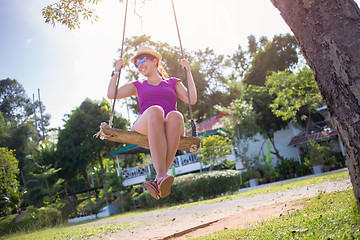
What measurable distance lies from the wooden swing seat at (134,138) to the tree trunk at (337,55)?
1646 mm

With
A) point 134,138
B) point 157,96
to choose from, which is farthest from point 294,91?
point 134,138

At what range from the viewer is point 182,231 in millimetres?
5027

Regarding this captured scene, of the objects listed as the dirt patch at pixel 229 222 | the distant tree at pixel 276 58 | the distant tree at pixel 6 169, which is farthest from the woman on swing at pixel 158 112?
the distant tree at pixel 276 58

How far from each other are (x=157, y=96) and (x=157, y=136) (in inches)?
25.5

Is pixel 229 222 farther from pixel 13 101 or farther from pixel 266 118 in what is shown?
pixel 13 101

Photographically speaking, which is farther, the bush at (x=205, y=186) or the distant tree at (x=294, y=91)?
the distant tree at (x=294, y=91)

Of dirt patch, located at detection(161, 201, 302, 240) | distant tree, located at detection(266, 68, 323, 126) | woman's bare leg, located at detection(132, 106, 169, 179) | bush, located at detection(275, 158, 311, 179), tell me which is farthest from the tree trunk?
bush, located at detection(275, 158, 311, 179)

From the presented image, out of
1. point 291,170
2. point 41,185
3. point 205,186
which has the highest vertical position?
point 41,185

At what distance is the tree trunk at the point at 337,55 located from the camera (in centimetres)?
239

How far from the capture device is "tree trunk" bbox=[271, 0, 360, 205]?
2.39 m

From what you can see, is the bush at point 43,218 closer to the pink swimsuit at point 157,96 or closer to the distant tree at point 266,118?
the pink swimsuit at point 157,96

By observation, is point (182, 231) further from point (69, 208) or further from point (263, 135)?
point (69, 208)

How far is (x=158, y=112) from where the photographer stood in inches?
138

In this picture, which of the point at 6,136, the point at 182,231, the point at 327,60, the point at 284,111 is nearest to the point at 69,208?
the point at 6,136
